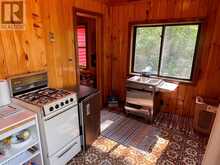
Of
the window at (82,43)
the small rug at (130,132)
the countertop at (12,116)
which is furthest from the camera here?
the window at (82,43)

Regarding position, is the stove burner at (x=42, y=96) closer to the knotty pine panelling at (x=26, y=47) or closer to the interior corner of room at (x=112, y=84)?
the interior corner of room at (x=112, y=84)

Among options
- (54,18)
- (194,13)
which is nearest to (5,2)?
(54,18)

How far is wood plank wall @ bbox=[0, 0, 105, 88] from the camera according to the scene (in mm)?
1795

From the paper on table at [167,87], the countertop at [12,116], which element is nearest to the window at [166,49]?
the paper on table at [167,87]

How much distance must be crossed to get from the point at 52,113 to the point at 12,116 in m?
0.37

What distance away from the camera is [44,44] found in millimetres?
2133

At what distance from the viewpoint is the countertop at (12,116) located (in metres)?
1.34

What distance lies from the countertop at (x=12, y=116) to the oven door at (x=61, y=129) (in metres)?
0.20

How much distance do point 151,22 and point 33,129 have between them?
2.84 metres

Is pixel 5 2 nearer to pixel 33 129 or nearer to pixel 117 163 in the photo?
pixel 33 129

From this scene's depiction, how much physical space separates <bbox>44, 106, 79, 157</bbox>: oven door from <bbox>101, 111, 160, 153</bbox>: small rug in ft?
2.65

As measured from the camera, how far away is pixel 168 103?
3330 millimetres

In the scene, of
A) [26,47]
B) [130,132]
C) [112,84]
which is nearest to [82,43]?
[112,84]

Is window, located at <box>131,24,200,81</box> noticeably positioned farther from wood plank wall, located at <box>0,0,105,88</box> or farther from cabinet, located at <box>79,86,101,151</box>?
cabinet, located at <box>79,86,101,151</box>
